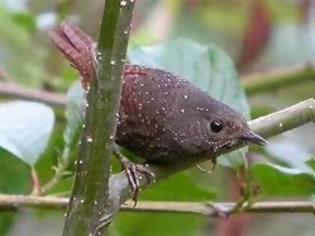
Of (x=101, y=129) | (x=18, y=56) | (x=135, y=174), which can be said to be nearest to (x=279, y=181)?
(x=135, y=174)

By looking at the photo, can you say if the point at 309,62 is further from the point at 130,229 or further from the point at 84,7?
the point at 84,7

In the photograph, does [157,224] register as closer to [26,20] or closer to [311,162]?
[311,162]

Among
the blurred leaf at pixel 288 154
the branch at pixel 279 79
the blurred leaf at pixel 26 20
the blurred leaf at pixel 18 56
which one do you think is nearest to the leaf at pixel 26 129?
the blurred leaf at pixel 288 154

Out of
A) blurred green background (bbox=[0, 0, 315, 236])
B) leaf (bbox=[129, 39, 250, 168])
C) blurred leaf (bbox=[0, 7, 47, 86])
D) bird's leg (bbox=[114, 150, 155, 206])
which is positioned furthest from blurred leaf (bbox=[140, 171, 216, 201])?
blurred leaf (bbox=[0, 7, 47, 86])

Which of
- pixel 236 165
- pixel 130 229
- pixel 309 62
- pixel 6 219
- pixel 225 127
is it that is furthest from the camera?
pixel 309 62

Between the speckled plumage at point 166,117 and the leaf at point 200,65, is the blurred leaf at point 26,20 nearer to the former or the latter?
the leaf at point 200,65

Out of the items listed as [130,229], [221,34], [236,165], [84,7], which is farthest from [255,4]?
[236,165]

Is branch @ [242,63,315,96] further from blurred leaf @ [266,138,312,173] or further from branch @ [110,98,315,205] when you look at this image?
branch @ [110,98,315,205]
